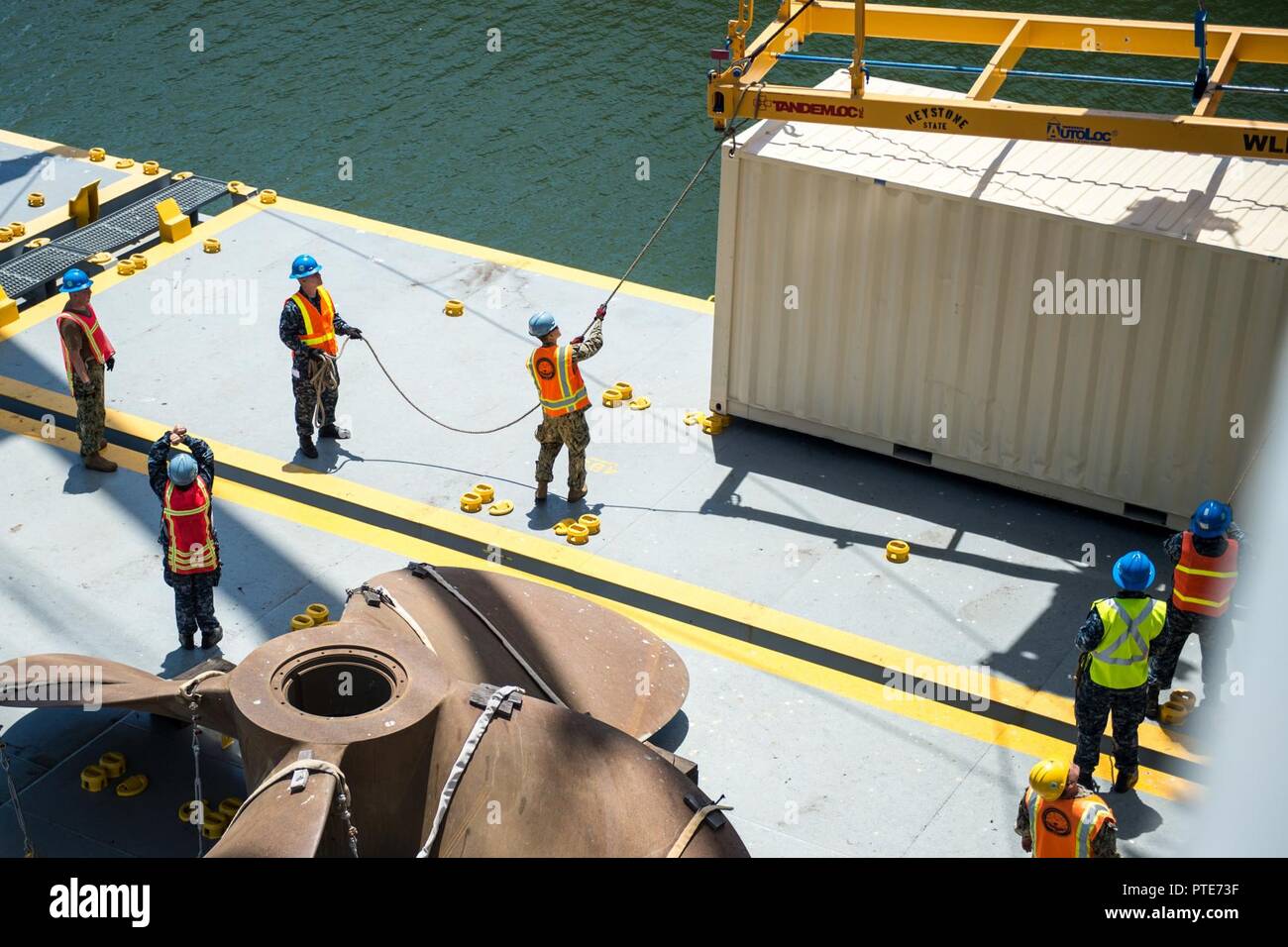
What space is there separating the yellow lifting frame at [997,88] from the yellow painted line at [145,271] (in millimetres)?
6730

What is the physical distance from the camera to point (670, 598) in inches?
443

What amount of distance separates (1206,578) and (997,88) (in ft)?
13.8

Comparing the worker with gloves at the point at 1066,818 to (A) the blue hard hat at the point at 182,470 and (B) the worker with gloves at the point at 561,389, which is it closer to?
(B) the worker with gloves at the point at 561,389

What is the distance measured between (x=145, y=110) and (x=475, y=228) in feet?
19.4

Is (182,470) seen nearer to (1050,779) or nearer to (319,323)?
(319,323)

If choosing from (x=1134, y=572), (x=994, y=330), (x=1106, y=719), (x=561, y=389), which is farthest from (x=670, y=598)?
(x=1134, y=572)

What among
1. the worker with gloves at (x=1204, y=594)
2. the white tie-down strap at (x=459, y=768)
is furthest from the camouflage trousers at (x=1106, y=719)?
the white tie-down strap at (x=459, y=768)

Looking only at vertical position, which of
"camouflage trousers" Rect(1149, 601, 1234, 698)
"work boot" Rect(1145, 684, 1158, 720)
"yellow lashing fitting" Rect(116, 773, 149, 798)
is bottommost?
"yellow lashing fitting" Rect(116, 773, 149, 798)

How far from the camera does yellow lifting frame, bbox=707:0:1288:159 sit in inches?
416

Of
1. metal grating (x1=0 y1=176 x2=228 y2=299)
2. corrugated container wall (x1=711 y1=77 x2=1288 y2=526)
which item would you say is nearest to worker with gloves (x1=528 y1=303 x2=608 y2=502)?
corrugated container wall (x1=711 y1=77 x2=1288 y2=526)

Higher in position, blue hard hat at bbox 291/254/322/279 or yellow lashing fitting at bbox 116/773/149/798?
blue hard hat at bbox 291/254/322/279

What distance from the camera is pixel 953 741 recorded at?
9883 mm

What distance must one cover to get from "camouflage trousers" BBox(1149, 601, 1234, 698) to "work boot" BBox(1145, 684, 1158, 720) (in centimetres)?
4

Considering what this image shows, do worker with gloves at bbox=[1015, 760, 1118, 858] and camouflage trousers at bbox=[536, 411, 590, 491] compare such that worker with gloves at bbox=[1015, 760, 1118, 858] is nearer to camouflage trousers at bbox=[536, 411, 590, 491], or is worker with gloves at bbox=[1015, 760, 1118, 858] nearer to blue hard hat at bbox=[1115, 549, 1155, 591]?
blue hard hat at bbox=[1115, 549, 1155, 591]
